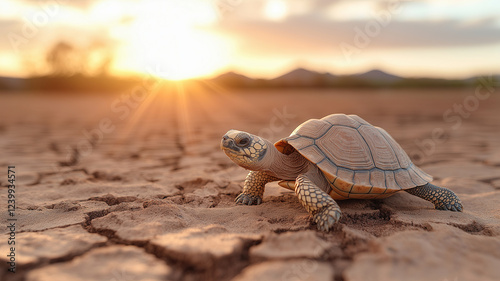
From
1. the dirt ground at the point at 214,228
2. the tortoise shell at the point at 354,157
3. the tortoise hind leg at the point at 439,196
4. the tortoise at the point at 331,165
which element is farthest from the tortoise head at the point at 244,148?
the tortoise hind leg at the point at 439,196

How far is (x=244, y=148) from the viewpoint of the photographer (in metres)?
2.68

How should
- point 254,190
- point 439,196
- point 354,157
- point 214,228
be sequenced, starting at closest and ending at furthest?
point 214,228 → point 354,157 → point 439,196 → point 254,190

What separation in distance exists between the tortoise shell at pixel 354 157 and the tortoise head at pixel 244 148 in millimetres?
291

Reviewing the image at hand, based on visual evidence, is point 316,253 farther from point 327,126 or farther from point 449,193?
point 449,193

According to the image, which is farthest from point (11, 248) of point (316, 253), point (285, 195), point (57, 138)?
point (57, 138)

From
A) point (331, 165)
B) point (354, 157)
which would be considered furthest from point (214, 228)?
point (354, 157)

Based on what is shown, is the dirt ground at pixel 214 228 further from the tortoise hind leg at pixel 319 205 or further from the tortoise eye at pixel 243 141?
the tortoise eye at pixel 243 141

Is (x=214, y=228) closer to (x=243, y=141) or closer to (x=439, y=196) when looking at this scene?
Result: (x=243, y=141)

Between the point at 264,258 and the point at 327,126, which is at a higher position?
the point at 327,126

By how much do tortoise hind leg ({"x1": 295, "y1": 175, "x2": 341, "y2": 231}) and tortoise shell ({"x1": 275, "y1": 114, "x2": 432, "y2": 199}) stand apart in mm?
200

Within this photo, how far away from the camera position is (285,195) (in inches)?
130

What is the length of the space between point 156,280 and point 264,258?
21.4 inches

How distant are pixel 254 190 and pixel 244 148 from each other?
0.54m

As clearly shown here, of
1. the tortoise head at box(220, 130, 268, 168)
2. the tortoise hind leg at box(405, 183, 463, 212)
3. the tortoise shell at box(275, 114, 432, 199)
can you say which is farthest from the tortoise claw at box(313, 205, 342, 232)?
the tortoise hind leg at box(405, 183, 463, 212)
